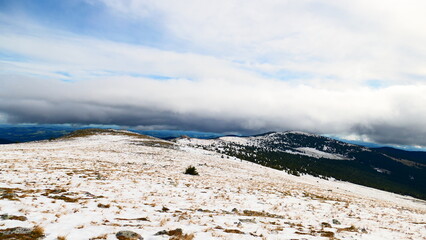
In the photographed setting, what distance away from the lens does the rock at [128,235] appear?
929 centimetres

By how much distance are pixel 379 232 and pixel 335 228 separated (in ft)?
9.27

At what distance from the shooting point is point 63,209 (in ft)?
42.3

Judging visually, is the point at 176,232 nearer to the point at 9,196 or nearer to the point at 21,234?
the point at 21,234

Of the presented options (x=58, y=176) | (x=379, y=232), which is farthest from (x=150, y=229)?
(x=58, y=176)

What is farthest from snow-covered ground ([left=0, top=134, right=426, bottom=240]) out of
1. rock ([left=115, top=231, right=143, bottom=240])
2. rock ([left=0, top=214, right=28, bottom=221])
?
rock ([left=115, top=231, right=143, bottom=240])

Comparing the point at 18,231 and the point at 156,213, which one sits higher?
the point at 18,231

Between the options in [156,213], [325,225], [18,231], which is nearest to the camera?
[18,231]

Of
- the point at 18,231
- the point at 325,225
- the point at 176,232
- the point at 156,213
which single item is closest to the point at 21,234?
the point at 18,231

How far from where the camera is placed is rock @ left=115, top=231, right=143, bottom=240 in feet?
30.5

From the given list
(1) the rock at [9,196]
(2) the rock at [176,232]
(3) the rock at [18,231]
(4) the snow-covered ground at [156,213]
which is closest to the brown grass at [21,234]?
(3) the rock at [18,231]

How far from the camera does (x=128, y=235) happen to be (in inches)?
372

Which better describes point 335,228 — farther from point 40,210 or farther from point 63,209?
point 40,210

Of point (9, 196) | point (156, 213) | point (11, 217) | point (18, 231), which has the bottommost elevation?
point (156, 213)

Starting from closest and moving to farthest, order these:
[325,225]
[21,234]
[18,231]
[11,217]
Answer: [21,234] < [18,231] < [11,217] < [325,225]
